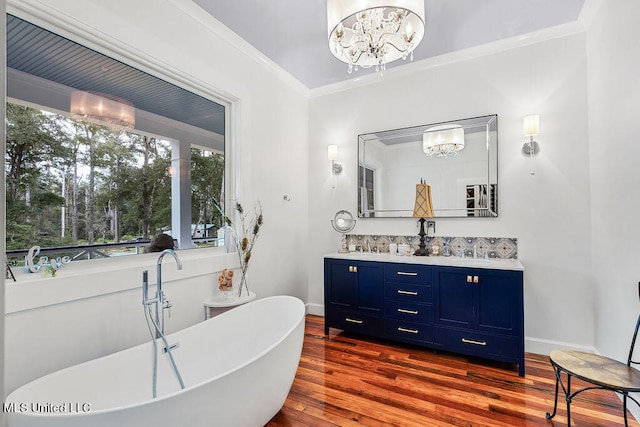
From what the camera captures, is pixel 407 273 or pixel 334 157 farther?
pixel 334 157

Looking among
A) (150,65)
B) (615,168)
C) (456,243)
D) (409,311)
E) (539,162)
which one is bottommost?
(409,311)

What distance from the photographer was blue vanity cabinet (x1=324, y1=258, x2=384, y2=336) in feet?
9.58

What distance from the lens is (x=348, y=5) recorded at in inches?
69.6

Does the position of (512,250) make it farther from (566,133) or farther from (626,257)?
(566,133)

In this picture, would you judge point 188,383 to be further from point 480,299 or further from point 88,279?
point 480,299

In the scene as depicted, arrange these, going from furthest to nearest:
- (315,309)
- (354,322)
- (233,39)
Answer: (315,309), (354,322), (233,39)

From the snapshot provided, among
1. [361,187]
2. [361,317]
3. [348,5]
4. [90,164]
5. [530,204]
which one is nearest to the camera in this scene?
[348,5]

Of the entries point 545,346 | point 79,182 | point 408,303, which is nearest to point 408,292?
point 408,303

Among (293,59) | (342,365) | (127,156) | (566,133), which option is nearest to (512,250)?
(566,133)

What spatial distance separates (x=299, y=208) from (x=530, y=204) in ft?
7.90

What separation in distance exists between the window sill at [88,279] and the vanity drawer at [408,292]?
5.40ft

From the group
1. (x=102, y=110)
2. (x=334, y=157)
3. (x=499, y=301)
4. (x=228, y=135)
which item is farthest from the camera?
(x=334, y=157)

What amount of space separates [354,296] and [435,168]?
1.57 m

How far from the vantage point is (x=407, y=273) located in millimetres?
2766
